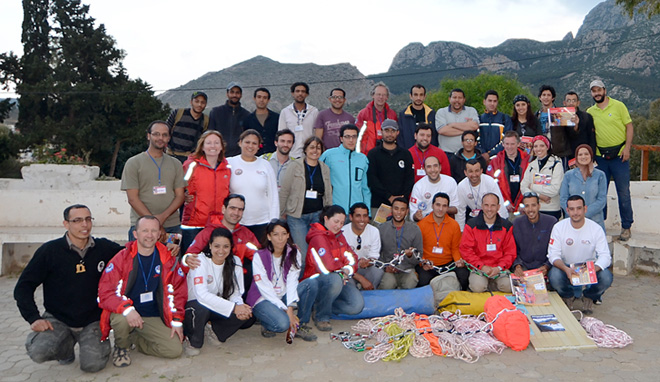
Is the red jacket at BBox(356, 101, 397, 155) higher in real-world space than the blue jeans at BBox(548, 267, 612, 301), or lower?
higher

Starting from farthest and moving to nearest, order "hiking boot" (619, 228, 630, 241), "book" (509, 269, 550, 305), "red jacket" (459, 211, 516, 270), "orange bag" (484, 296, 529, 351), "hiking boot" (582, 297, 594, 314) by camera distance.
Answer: "hiking boot" (619, 228, 630, 241) → "red jacket" (459, 211, 516, 270) → "hiking boot" (582, 297, 594, 314) → "book" (509, 269, 550, 305) → "orange bag" (484, 296, 529, 351)

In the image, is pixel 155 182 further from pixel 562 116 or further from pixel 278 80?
pixel 278 80

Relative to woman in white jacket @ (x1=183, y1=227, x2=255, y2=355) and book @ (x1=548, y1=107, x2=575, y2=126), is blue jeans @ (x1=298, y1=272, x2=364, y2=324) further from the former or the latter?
book @ (x1=548, y1=107, x2=575, y2=126)

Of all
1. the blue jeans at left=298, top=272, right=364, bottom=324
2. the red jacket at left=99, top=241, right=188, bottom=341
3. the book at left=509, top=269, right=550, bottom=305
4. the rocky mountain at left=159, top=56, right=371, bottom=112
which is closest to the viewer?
the red jacket at left=99, top=241, right=188, bottom=341

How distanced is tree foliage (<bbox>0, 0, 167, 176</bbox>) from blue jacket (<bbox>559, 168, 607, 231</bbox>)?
28550 millimetres

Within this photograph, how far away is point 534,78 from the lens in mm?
70750

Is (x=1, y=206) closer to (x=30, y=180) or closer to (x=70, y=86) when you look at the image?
(x=30, y=180)

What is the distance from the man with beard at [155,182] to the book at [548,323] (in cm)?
396

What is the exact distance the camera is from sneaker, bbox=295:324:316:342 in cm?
495

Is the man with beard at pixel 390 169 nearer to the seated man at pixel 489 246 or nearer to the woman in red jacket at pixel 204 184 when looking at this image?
the seated man at pixel 489 246

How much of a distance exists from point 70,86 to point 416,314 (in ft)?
109

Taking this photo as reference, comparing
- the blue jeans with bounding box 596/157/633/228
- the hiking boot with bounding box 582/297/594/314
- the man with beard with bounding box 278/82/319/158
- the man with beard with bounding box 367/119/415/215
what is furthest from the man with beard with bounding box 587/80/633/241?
the man with beard with bounding box 278/82/319/158

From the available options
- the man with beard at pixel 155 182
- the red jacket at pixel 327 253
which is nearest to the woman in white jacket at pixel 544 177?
the red jacket at pixel 327 253

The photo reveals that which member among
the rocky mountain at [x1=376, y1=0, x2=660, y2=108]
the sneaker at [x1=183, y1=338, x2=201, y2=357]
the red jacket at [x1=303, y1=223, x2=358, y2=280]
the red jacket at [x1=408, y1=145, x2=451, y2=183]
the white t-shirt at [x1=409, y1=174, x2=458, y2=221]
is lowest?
the sneaker at [x1=183, y1=338, x2=201, y2=357]
